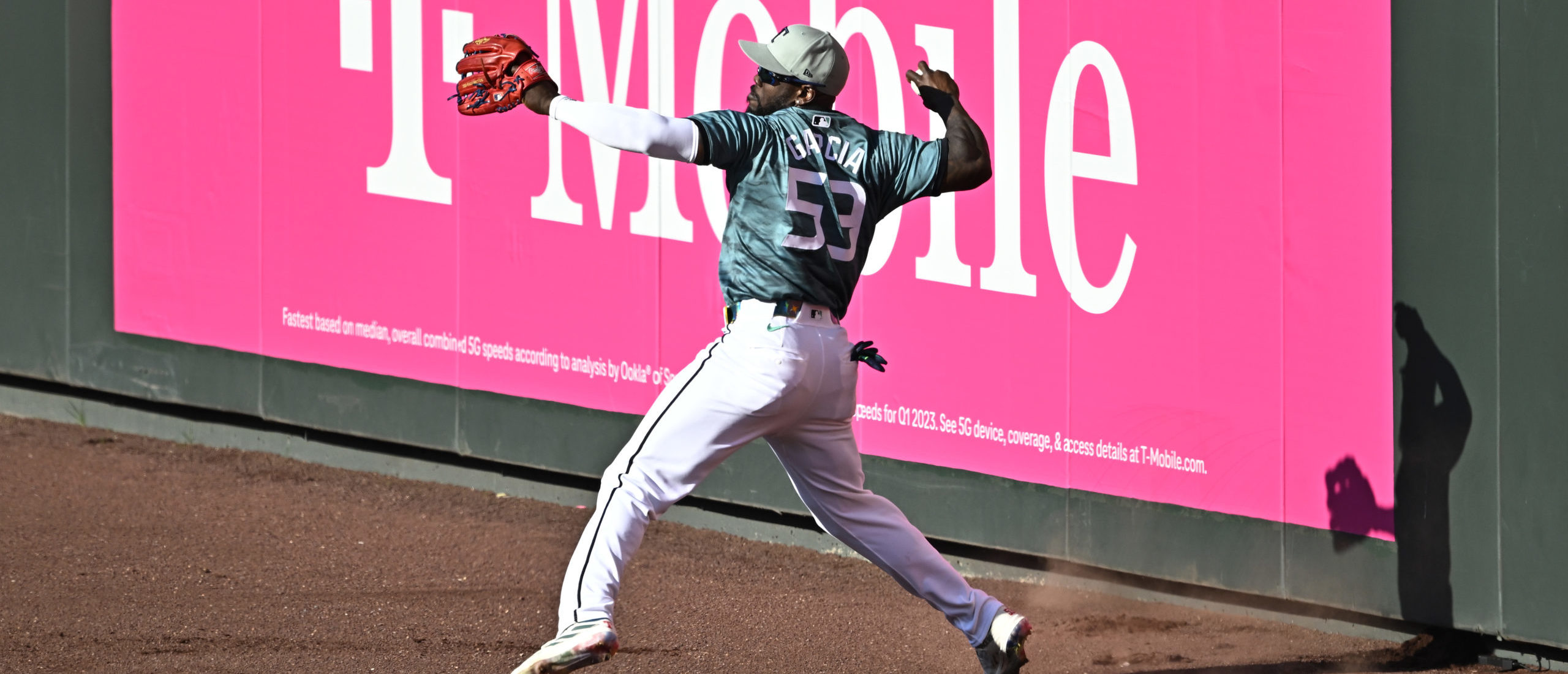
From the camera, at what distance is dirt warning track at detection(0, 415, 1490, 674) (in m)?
5.98

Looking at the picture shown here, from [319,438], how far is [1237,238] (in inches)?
192

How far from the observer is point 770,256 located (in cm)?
498

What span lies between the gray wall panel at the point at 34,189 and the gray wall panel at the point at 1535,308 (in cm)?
730

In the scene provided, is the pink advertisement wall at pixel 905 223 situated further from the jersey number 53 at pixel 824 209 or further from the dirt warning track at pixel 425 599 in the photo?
the jersey number 53 at pixel 824 209

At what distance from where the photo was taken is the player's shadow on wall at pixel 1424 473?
5.71m

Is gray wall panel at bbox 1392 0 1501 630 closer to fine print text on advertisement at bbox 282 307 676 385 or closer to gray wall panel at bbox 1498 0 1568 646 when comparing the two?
gray wall panel at bbox 1498 0 1568 646

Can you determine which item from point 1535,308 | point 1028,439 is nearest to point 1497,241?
point 1535,308

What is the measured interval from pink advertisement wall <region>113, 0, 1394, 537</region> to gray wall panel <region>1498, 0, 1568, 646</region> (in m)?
0.39

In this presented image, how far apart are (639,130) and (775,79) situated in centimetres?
59

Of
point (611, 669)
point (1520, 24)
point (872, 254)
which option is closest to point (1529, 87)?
point (1520, 24)

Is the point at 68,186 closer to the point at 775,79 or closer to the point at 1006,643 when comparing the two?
the point at 775,79

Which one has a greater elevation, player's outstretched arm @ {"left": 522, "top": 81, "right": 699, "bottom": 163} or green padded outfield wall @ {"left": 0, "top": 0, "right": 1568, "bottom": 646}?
player's outstretched arm @ {"left": 522, "top": 81, "right": 699, "bottom": 163}

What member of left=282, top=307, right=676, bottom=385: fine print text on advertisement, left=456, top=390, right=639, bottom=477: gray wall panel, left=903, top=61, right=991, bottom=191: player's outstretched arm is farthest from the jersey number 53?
left=456, top=390, right=639, bottom=477: gray wall panel

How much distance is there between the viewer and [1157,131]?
634cm
